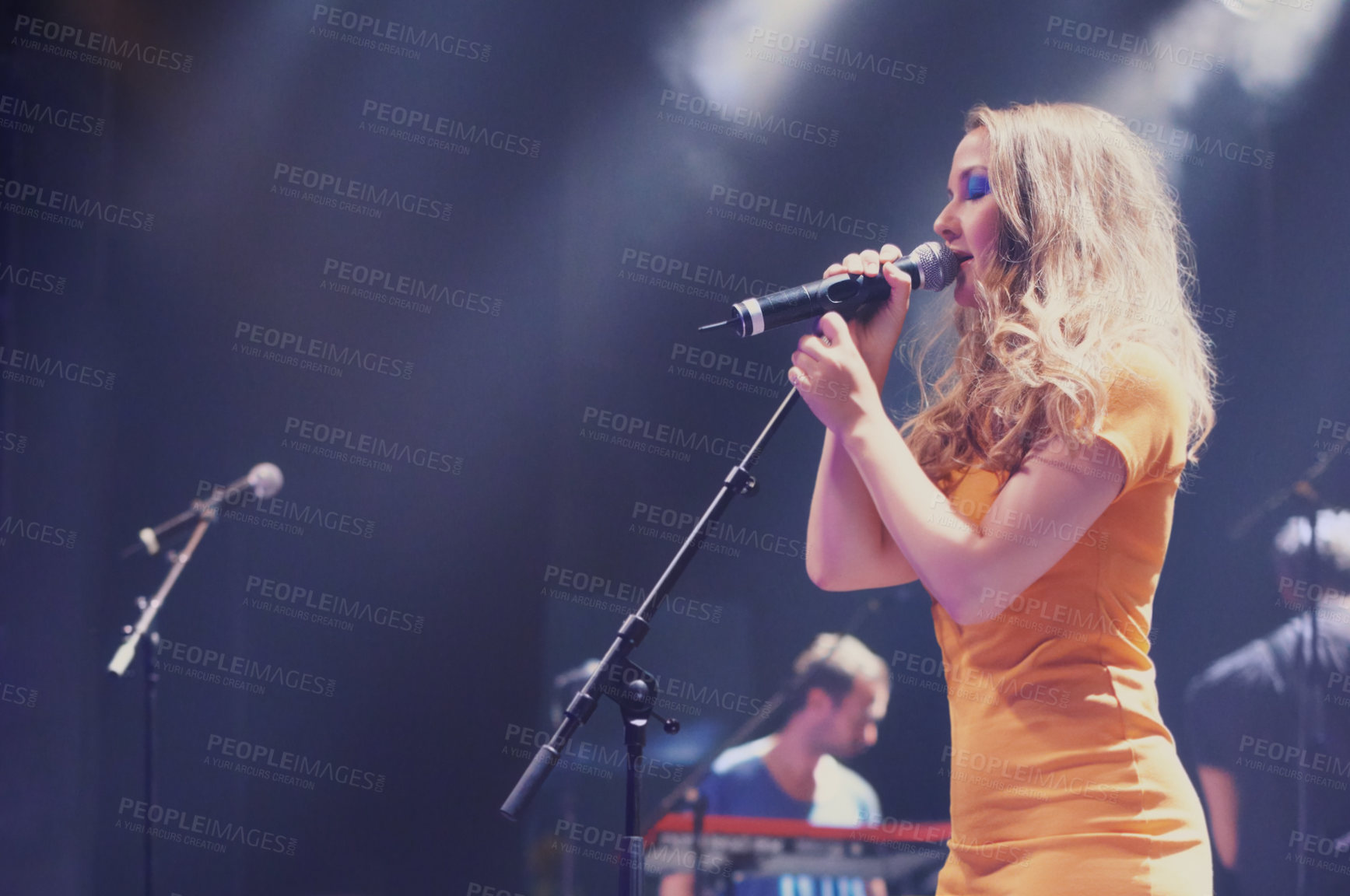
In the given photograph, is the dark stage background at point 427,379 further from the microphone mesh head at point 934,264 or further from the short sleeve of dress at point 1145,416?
the short sleeve of dress at point 1145,416

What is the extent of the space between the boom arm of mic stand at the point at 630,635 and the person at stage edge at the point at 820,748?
222 centimetres

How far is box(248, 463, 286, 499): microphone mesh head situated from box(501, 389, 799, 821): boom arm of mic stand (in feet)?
7.26

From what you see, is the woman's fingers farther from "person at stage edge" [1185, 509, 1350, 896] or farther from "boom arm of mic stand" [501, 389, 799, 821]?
"person at stage edge" [1185, 509, 1350, 896]

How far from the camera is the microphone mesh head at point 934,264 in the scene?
133 cm

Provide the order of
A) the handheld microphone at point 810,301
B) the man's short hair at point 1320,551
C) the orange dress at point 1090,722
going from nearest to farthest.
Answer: the orange dress at point 1090,722, the handheld microphone at point 810,301, the man's short hair at point 1320,551

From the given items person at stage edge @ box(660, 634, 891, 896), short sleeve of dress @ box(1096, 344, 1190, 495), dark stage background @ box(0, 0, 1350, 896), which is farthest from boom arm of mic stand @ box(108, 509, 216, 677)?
short sleeve of dress @ box(1096, 344, 1190, 495)

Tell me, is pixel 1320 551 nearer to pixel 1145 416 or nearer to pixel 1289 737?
pixel 1289 737

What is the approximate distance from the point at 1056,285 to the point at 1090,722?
54cm

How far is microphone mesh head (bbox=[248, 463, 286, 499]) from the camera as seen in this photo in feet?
10.8

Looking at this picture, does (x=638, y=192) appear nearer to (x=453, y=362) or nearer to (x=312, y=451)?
(x=453, y=362)

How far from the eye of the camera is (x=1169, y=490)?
1.09m

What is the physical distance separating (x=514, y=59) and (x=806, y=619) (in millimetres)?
2608

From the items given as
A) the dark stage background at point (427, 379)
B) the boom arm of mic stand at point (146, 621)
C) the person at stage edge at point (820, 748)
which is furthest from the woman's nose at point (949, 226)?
the person at stage edge at point (820, 748)

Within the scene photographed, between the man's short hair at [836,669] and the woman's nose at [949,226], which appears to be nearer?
the woman's nose at [949,226]
